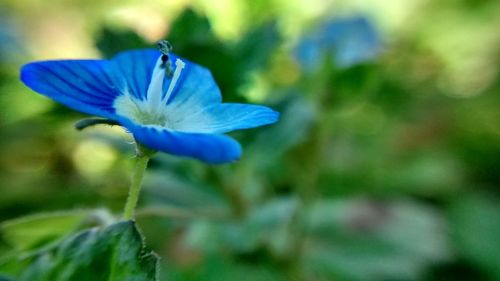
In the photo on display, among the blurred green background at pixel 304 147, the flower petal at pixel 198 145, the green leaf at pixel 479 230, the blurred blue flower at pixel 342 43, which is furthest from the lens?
the green leaf at pixel 479 230

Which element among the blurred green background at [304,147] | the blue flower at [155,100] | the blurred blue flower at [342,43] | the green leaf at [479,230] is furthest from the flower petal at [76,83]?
the green leaf at [479,230]

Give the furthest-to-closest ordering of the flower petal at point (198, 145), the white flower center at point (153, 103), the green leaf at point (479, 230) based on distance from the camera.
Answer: the green leaf at point (479, 230) < the white flower center at point (153, 103) < the flower petal at point (198, 145)

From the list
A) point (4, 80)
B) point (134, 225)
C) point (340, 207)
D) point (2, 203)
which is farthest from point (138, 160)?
point (4, 80)

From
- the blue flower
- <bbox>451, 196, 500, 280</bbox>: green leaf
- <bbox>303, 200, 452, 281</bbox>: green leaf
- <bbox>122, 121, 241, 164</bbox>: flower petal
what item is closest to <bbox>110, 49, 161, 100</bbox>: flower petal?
the blue flower

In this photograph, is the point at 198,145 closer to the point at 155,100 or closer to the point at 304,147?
the point at 155,100

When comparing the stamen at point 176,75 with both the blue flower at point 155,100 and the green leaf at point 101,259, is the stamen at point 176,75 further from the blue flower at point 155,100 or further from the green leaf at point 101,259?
the green leaf at point 101,259

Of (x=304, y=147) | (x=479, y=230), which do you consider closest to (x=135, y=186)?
(x=304, y=147)

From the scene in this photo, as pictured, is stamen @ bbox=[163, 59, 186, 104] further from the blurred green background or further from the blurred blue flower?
the blurred blue flower
